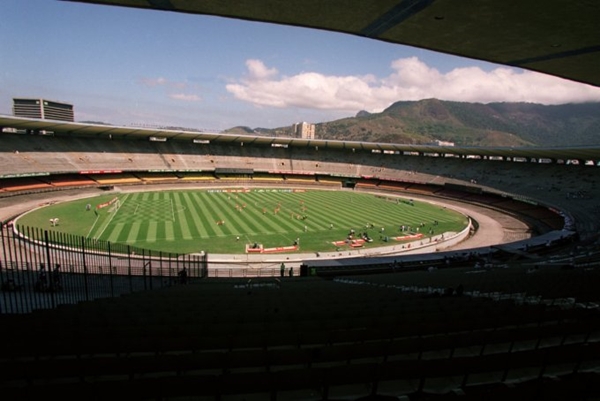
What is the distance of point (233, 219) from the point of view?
128 ft

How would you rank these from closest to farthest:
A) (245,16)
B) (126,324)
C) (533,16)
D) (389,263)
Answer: (533,16) → (245,16) → (126,324) → (389,263)

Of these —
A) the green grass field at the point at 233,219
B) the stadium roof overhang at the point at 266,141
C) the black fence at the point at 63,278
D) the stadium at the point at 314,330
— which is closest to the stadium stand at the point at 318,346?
the stadium at the point at 314,330

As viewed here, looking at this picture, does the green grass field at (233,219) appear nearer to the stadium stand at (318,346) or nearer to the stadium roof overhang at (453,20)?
the stadium stand at (318,346)

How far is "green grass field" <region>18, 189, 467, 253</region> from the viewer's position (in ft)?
102

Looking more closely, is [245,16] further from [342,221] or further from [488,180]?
[488,180]

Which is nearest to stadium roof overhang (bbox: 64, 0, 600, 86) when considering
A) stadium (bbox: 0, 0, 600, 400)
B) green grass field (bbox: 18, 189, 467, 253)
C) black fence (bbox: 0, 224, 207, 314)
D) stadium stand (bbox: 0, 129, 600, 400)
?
stadium (bbox: 0, 0, 600, 400)

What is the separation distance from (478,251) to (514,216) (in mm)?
26373

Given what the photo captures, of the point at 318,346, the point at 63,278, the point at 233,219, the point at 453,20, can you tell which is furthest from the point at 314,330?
the point at 233,219

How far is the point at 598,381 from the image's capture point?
3.19m

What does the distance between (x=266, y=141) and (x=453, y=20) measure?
75413 mm

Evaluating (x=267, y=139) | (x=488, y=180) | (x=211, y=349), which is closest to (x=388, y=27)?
(x=211, y=349)

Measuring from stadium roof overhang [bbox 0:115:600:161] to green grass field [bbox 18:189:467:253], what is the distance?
59.8ft

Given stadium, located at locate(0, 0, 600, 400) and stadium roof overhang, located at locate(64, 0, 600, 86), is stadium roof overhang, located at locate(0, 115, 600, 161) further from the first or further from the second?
stadium roof overhang, located at locate(64, 0, 600, 86)

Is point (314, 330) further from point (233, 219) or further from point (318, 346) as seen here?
point (233, 219)
